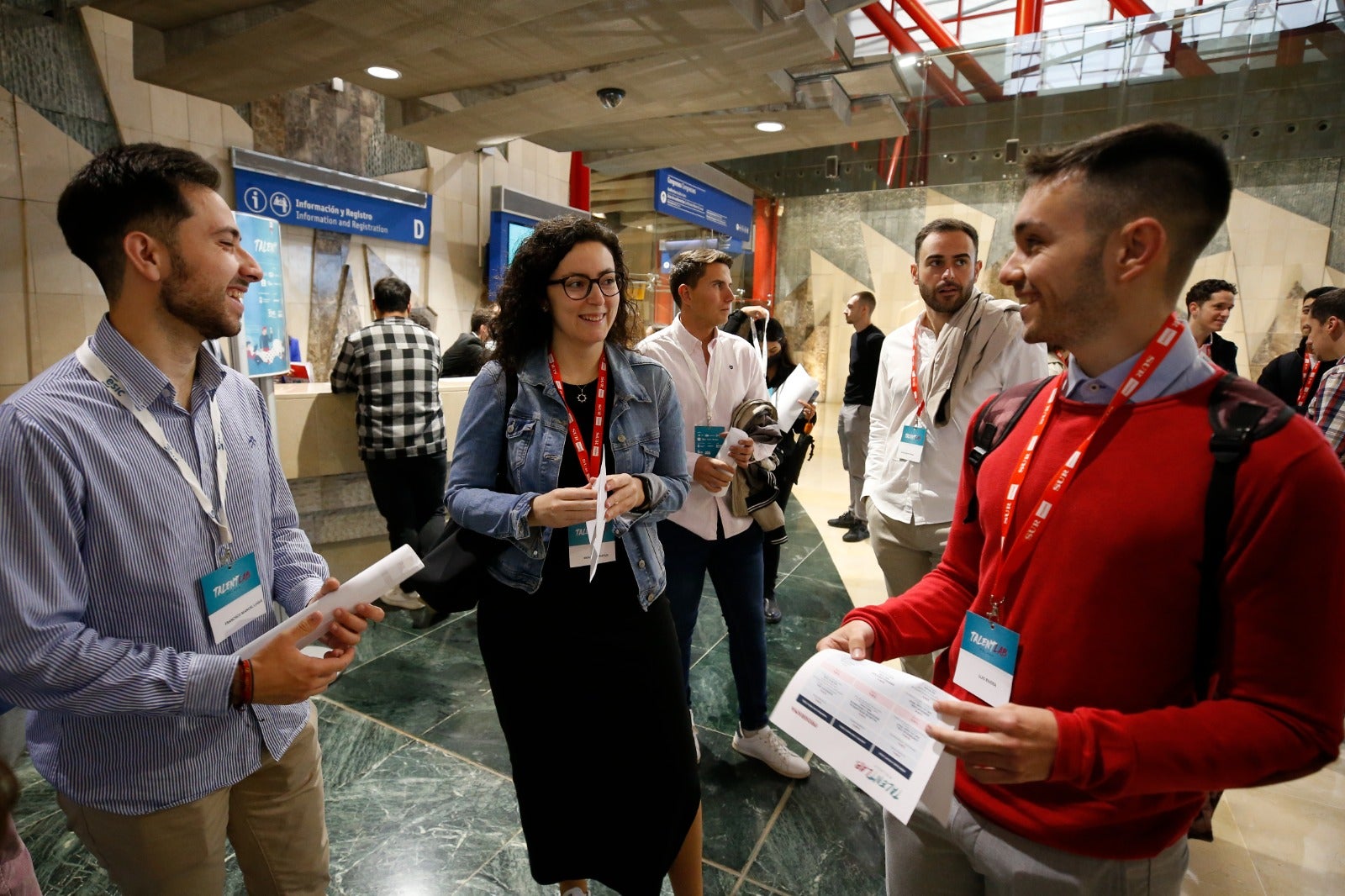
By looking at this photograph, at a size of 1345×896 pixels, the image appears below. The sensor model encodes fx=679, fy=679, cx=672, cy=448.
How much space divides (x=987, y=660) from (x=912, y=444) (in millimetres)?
1452

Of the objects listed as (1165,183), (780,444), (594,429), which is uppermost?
(1165,183)

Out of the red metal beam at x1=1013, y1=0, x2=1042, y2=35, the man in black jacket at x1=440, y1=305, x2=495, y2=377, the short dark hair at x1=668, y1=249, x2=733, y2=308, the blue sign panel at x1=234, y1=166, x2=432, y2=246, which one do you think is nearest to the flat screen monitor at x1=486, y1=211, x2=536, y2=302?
the blue sign panel at x1=234, y1=166, x2=432, y2=246

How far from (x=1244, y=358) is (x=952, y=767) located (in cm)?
1106

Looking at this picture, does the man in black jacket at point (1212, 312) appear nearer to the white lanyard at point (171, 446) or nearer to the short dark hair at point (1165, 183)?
the short dark hair at point (1165, 183)

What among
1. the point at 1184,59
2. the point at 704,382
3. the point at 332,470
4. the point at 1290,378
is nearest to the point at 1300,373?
the point at 1290,378

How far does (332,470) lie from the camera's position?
13.9 feet

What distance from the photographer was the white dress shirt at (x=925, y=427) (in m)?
2.28

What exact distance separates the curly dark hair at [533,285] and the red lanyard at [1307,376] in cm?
395

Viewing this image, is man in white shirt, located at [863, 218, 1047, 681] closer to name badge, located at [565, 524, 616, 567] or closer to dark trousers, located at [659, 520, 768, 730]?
dark trousers, located at [659, 520, 768, 730]

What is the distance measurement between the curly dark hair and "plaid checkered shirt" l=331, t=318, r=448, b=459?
88.5 inches

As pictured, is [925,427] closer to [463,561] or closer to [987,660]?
[987,660]

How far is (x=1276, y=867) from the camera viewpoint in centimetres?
219

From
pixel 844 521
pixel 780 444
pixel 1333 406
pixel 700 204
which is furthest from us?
pixel 700 204

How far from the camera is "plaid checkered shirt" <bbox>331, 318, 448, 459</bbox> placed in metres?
3.85
